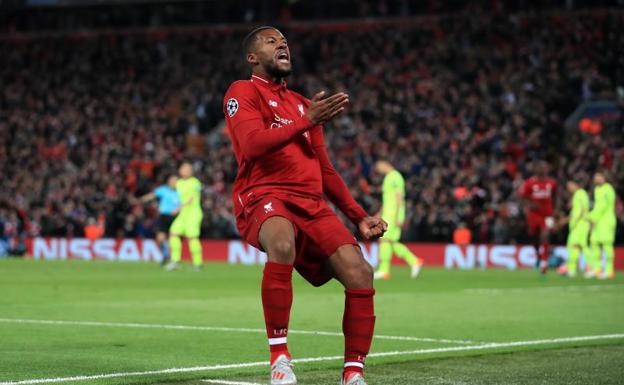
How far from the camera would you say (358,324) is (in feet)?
21.6

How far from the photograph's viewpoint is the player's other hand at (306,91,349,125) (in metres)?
6.21

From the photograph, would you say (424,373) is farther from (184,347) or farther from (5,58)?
(5,58)

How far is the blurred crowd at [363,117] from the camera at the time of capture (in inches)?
1177

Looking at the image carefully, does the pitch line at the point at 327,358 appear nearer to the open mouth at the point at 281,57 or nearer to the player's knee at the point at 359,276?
the player's knee at the point at 359,276

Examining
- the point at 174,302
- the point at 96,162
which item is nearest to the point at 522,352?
the point at 174,302

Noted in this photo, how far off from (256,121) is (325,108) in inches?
19.8

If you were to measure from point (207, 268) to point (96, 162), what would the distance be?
12616mm

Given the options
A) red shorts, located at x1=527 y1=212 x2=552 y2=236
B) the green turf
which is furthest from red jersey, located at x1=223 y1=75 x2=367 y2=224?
red shorts, located at x1=527 y1=212 x2=552 y2=236

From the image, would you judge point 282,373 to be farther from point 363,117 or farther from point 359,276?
point 363,117

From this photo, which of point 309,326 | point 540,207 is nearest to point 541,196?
point 540,207

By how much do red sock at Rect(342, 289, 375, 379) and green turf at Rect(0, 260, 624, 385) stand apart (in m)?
1.05

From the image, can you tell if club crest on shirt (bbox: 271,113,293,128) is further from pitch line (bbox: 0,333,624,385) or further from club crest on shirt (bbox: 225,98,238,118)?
pitch line (bbox: 0,333,624,385)

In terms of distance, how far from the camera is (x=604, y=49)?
33.9 metres

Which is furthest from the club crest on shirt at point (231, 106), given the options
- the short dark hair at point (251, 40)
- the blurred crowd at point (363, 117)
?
the blurred crowd at point (363, 117)
